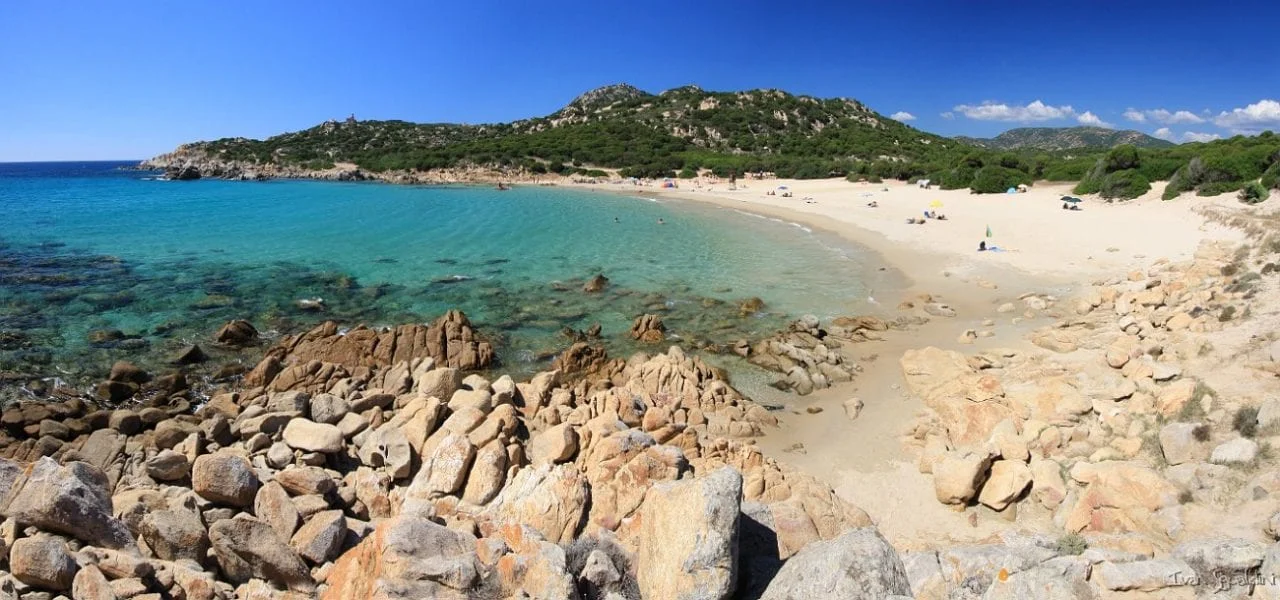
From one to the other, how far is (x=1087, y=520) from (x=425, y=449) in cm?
882

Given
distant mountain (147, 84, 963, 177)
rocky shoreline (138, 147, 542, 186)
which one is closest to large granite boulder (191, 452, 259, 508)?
distant mountain (147, 84, 963, 177)

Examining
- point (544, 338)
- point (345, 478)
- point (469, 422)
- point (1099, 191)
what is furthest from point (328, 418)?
point (1099, 191)

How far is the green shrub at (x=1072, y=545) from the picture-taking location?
18.1ft

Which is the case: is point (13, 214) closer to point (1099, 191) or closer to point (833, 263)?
point (833, 263)

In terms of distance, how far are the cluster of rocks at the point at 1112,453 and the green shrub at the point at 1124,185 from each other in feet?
93.2

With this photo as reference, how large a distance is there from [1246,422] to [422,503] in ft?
35.2

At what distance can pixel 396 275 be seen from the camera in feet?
83.8

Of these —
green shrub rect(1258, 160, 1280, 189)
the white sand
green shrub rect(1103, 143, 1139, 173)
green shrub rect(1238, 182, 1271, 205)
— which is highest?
green shrub rect(1103, 143, 1139, 173)

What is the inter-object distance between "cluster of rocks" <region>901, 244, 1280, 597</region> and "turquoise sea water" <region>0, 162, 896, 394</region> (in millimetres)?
7781

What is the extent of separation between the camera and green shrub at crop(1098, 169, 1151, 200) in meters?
36.7

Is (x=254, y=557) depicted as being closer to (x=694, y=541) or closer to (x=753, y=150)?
(x=694, y=541)

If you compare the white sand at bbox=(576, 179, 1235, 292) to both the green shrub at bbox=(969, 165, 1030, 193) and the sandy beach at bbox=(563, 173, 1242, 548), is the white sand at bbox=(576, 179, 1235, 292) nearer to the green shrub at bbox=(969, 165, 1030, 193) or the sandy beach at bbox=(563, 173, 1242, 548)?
the sandy beach at bbox=(563, 173, 1242, 548)

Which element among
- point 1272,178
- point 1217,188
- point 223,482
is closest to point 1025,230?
point 1272,178

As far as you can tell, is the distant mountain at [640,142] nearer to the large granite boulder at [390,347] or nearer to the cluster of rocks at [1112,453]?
the cluster of rocks at [1112,453]
